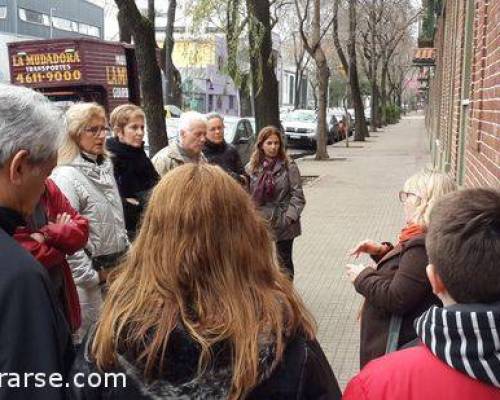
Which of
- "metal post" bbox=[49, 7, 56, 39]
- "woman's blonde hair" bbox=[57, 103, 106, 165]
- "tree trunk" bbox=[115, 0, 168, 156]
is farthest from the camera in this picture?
"metal post" bbox=[49, 7, 56, 39]

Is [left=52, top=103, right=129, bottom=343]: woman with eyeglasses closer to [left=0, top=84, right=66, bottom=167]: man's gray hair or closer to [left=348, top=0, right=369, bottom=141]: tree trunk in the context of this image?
[left=0, top=84, right=66, bottom=167]: man's gray hair

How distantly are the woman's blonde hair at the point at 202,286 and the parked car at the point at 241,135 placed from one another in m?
13.8

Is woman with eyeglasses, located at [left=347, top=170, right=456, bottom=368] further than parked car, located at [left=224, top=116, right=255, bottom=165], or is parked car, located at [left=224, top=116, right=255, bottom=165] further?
parked car, located at [left=224, top=116, right=255, bottom=165]

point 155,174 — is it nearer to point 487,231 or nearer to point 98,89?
point 487,231

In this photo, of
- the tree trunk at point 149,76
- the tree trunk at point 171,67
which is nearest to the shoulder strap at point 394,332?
the tree trunk at point 149,76

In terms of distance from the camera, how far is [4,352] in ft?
5.89

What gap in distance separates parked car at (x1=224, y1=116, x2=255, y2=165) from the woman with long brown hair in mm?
9582

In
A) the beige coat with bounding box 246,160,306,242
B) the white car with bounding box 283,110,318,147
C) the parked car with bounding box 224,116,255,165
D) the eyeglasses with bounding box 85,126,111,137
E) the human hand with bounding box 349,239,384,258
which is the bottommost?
the white car with bounding box 283,110,318,147

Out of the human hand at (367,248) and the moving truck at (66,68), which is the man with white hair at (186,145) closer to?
the human hand at (367,248)

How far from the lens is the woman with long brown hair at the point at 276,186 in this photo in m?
6.15

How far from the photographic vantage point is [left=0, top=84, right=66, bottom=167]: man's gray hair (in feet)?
6.71

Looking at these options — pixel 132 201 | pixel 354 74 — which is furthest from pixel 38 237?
pixel 354 74

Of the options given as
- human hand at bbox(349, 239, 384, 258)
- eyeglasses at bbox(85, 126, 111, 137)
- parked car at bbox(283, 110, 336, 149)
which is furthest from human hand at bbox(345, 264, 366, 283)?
parked car at bbox(283, 110, 336, 149)

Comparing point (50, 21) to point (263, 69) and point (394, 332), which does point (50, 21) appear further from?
point (394, 332)
